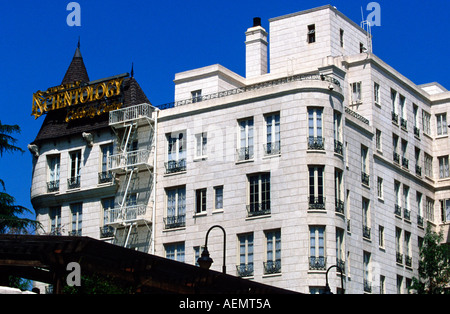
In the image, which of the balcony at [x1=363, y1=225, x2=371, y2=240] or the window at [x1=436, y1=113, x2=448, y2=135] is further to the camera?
the window at [x1=436, y1=113, x2=448, y2=135]

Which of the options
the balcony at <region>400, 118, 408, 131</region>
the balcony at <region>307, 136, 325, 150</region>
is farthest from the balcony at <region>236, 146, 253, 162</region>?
the balcony at <region>400, 118, 408, 131</region>

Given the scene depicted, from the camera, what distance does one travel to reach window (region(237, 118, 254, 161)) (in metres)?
64.5

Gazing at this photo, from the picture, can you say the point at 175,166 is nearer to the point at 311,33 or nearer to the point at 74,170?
the point at 74,170

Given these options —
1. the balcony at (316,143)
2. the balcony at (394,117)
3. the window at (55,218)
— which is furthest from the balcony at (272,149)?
the window at (55,218)

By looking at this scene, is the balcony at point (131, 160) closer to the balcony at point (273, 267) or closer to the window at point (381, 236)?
the balcony at point (273, 267)

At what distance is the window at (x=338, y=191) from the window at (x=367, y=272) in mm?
5405

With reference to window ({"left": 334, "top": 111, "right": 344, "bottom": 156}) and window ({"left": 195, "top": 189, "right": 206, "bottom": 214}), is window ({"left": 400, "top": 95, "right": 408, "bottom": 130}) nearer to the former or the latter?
window ({"left": 334, "top": 111, "right": 344, "bottom": 156})

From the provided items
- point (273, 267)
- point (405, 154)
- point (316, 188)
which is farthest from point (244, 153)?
point (405, 154)

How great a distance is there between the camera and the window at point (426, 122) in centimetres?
7900

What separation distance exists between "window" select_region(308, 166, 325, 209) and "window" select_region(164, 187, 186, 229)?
387 inches

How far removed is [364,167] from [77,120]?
2267cm

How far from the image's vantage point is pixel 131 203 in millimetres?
69500
